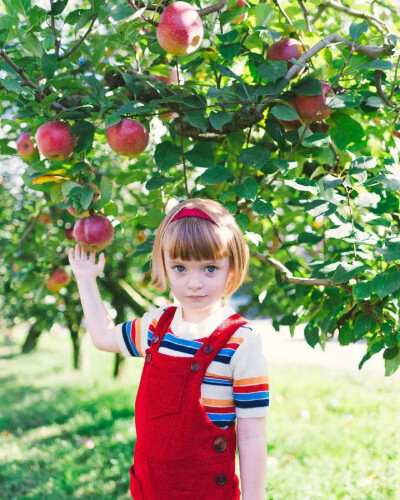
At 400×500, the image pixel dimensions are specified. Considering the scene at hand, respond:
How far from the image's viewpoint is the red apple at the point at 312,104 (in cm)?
158

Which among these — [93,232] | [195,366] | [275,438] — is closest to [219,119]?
[93,232]

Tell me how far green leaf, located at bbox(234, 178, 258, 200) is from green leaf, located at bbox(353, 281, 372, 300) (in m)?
0.36

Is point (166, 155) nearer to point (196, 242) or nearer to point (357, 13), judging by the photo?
point (196, 242)

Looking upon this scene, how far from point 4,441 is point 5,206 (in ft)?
5.72

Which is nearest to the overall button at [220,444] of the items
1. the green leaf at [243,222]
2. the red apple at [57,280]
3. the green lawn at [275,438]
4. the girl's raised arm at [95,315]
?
the girl's raised arm at [95,315]

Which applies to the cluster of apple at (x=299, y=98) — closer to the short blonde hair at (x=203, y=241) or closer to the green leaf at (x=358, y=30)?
the green leaf at (x=358, y=30)

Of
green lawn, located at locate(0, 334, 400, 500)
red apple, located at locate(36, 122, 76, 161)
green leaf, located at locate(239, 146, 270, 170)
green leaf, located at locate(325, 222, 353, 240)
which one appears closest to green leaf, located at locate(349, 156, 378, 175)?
green leaf, located at locate(325, 222, 353, 240)

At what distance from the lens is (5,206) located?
14.8 feet

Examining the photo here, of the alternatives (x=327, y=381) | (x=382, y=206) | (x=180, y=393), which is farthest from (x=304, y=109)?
(x=327, y=381)

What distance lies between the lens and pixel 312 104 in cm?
159

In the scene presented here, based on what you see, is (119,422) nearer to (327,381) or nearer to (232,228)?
(327,381)

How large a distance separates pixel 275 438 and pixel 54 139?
8.29 ft

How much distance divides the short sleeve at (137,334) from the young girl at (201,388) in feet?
0.35

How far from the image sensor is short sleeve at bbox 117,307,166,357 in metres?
1.49
